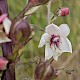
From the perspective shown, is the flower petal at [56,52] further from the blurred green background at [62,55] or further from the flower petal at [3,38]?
the blurred green background at [62,55]

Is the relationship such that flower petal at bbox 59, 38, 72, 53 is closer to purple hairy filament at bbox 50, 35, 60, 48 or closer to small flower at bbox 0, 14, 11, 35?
purple hairy filament at bbox 50, 35, 60, 48

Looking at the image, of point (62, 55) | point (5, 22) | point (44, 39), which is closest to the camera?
point (5, 22)

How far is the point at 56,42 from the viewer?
935mm

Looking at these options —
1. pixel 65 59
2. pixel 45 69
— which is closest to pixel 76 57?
pixel 65 59

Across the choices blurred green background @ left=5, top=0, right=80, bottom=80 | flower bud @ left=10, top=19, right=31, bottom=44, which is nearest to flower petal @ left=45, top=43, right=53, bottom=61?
flower bud @ left=10, top=19, right=31, bottom=44

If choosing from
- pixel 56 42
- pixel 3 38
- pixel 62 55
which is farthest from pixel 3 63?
pixel 62 55

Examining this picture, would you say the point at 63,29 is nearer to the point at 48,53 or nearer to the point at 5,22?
the point at 48,53

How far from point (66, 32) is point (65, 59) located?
1.53 metres

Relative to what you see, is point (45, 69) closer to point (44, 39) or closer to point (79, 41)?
point (44, 39)

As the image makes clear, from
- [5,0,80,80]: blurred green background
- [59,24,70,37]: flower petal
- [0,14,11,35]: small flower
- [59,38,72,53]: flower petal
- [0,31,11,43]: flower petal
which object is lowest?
[5,0,80,80]: blurred green background

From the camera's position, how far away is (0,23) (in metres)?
0.79

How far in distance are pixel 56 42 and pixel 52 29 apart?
4 cm

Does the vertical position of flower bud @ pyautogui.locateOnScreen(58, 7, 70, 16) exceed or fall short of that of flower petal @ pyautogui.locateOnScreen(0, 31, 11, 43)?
it exceeds it

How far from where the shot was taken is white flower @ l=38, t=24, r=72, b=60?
0.92 meters
